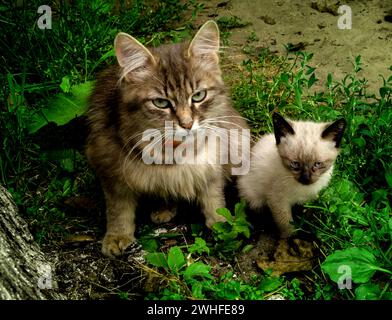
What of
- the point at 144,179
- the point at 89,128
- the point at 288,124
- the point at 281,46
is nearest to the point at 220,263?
the point at 144,179

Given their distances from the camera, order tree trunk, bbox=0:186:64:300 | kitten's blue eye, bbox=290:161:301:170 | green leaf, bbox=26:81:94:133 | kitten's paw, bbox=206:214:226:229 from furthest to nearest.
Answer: green leaf, bbox=26:81:94:133 < kitten's paw, bbox=206:214:226:229 < kitten's blue eye, bbox=290:161:301:170 < tree trunk, bbox=0:186:64:300

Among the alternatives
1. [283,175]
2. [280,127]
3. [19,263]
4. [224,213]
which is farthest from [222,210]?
[19,263]

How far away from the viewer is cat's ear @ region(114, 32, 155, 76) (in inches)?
91.6

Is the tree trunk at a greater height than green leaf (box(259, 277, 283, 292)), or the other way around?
the tree trunk

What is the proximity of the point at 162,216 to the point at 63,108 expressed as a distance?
39.5 inches

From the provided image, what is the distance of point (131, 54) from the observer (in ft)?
7.82

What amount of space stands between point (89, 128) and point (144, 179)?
48 cm

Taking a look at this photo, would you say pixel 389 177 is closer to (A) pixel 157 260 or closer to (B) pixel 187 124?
(B) pixel 187 124

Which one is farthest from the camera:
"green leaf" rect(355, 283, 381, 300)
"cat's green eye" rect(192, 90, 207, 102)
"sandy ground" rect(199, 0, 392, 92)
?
"sandy ground" rect(199, 0, 392, 92)

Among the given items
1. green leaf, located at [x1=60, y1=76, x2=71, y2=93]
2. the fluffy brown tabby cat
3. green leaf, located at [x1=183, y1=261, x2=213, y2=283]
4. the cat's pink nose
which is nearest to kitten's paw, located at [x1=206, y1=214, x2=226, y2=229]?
the fluffy brown tabby cat

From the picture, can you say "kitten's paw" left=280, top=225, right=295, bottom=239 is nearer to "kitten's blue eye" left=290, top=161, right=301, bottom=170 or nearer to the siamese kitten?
A: the siamese kitten

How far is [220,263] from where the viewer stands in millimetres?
2680
